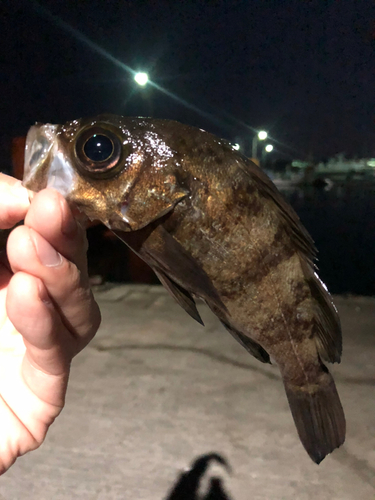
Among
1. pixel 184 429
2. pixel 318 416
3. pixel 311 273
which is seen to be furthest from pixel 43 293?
pixel 184 429

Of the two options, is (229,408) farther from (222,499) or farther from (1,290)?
(1,290)

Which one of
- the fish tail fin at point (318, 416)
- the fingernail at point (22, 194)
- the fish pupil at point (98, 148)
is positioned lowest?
the fish tail fin at point (318, 416)

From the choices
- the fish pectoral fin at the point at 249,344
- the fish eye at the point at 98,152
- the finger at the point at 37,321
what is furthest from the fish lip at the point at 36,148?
the fish pectoral fin at the point at 249,344

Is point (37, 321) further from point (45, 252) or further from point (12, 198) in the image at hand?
point (12, 198)

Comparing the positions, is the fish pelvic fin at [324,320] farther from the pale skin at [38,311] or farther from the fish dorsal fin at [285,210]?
the pale skin at [38,311]

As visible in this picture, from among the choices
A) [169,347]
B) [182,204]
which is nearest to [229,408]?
[169,347]

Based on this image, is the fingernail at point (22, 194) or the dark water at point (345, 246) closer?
the fingernail at point (22, 194)
